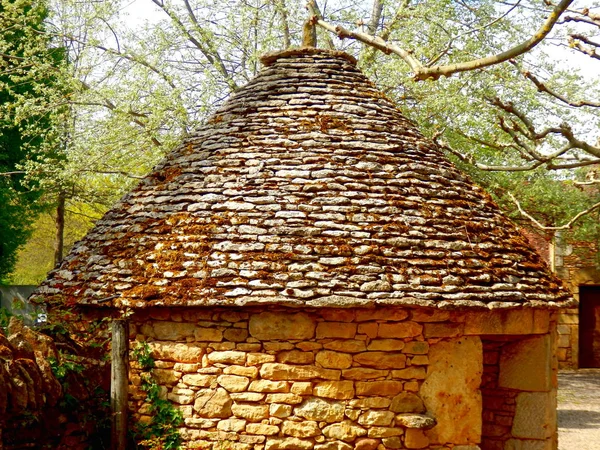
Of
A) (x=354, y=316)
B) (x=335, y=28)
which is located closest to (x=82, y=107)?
(x=335, y=28)

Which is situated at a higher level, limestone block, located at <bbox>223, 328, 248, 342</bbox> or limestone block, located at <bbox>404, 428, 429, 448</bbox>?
limestone block, located at <bbox>223, 328, 248, 342</bbox>

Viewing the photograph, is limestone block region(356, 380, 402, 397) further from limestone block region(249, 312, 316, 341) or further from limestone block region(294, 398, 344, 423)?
limestone block region(249, 312, 316, 341)

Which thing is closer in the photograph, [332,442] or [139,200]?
[332,442]

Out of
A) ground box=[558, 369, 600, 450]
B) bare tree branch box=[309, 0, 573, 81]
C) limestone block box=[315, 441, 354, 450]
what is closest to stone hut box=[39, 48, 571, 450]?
limestone block box=[315, 441, 354, 450]

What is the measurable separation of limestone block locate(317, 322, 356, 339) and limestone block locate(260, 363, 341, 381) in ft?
0.96

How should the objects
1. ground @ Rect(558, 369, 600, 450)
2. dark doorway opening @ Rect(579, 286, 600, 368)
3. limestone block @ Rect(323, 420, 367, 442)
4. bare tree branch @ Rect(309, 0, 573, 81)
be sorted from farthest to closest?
dark doorway opening @ Rect(579, 286, 600, 368) < ground @ Rect(558, 369, 600, 450) < limestone block @ Rect(323, 420, 367, 442) < bare tree branch @ Rect(309, 0, 573, 81)

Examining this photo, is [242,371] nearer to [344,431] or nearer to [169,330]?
[169,330]

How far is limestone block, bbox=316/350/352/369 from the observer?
6352 millimetres

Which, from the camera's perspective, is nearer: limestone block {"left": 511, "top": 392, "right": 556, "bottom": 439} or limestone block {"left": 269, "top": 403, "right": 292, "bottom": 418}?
limestone block {"left": 269, "top": 403, "right": 292, "bottom": 418}

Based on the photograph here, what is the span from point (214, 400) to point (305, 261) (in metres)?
1.44

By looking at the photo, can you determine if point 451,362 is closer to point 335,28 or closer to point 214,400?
point 214,400

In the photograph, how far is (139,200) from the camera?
299 inches

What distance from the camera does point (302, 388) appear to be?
6.34 metres

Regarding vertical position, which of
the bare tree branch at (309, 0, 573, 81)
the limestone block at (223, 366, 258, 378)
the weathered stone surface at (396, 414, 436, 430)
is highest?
the bare tree branch at (309, 0, 573, 81)
